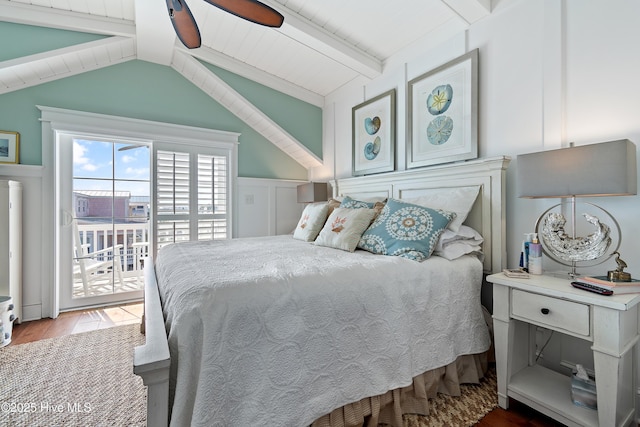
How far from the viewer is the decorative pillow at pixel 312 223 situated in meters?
2.56

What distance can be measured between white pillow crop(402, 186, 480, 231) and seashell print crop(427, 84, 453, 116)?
694 millimetres

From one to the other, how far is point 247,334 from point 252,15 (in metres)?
1.73

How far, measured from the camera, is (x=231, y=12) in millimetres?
1664

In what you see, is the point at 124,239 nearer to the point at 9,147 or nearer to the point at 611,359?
the point at 9,147

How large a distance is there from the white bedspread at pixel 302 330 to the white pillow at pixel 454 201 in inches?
15.1

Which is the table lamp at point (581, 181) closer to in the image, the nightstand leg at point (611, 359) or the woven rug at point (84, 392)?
the nightstand leg at point (611, 359)

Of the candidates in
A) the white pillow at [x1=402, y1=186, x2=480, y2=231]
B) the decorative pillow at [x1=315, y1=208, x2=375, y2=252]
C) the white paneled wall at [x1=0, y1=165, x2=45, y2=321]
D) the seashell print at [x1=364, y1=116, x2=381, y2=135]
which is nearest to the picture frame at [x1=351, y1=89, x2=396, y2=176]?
the seashell print at [x1=364, y1=116, x2=381, y2=135]

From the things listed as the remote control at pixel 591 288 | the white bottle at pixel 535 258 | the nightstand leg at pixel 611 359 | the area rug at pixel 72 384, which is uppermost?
the white bottle at pixel 535 258

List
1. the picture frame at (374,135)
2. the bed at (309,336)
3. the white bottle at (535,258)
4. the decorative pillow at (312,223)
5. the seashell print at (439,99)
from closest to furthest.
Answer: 1. the bed at (309,336)
2. the white bottle at (535,258)
3. the seashell print at (439,99)
4. the decorative pillow at (312,223)
5. the picture frame at (374,135)

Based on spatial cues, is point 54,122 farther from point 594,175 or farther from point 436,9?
point 594,175

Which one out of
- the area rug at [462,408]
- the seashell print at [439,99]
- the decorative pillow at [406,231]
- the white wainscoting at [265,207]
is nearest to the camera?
the area rug at [462,408]

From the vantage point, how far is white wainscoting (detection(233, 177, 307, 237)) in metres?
3.72

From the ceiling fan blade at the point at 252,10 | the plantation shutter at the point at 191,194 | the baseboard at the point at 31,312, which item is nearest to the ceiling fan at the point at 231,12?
the ceiling fan blade at the point at 252,10

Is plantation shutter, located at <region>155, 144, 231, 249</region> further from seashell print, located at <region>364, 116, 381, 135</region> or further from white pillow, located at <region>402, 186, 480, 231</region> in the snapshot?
white pillow, located at <region>402, 186, 480, 231</region>
